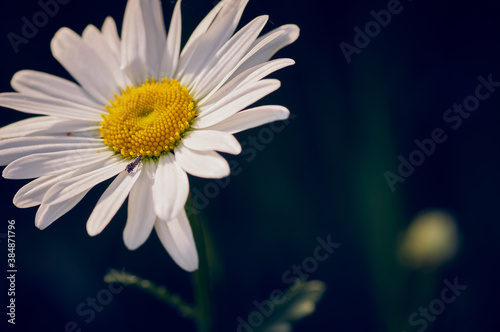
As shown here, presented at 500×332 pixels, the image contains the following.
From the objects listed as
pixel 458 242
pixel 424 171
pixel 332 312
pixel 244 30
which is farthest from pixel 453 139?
pixel 244 30

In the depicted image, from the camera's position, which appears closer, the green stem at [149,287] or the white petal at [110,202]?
the white petal at [110,202]

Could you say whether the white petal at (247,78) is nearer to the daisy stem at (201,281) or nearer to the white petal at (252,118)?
the white petal at (252,118)

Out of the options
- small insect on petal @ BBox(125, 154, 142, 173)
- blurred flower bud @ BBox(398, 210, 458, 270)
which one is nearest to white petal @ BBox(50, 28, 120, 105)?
small insect on petal @ BBox(125, 154, 142, 173)

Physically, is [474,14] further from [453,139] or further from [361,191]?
[361,191]

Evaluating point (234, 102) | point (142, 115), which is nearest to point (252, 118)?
point (234, 102)

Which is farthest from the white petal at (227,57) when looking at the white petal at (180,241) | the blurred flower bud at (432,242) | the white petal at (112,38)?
the blurred flower bud at (432,242)

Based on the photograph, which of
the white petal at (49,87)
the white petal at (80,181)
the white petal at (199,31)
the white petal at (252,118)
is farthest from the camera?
the white petal at (49,87)
